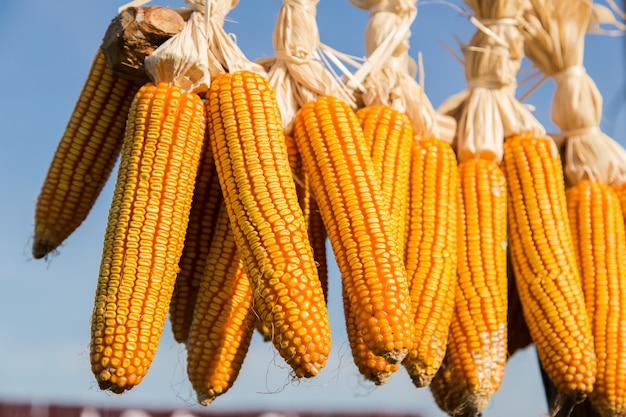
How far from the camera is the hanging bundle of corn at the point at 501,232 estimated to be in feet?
9.76

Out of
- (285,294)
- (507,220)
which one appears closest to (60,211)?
(285,294)

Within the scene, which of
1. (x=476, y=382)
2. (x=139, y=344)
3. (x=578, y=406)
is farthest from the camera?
(x=578, y=406)

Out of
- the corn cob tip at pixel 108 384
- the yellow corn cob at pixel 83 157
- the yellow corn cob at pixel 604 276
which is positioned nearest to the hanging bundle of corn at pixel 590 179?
the yellow corn cob at pixel 604 276

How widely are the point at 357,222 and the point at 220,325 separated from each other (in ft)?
2.04

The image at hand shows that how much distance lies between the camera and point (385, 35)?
341cm

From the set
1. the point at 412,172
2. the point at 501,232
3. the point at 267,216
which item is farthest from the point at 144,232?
the point at 501,232

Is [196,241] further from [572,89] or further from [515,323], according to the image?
[572,89]

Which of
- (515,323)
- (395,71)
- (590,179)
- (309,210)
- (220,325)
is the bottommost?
(515,323)

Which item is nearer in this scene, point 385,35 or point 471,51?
point 385,35

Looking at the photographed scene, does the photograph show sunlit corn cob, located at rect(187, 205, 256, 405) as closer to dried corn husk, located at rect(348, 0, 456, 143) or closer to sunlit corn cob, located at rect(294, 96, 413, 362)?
sunlit corn cob, located at rect(294, 96, 413, 362)

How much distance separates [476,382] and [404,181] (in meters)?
0.85

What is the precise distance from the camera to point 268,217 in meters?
2.34

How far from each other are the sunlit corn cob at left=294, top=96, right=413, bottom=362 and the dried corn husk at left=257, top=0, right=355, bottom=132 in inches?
5.2

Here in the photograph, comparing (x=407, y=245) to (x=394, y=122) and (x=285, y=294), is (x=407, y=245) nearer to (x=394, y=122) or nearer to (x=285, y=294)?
(x=394, y=122)
